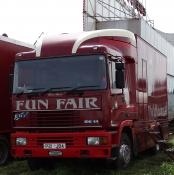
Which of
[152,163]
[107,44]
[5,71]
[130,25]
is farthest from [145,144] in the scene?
[130,25]

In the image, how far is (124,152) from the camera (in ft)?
35.2

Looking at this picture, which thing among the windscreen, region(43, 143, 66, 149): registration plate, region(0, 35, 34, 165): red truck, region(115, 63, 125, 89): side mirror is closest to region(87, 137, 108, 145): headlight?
region(43, 143, 66, 149): registration plate

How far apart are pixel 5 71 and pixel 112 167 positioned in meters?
3.82

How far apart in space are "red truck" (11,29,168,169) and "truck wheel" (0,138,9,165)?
1490 mm

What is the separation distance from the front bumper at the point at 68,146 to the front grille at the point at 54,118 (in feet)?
0.66

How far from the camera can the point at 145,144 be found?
1256 centimetres

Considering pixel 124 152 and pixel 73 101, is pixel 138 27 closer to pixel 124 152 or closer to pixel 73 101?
pixel 124 152

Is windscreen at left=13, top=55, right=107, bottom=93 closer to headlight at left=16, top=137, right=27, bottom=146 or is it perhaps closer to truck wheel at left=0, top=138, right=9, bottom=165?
headlight at left=16, top=137, right=27, bottom=146

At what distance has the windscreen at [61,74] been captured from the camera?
9.92m

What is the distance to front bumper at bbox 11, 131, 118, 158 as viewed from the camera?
9758 mm

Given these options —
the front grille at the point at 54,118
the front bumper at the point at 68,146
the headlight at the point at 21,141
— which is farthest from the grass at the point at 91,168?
the front grille at the point at 54,118

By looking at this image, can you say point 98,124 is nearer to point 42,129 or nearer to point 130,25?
point 42,129

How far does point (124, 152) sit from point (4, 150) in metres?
3.29

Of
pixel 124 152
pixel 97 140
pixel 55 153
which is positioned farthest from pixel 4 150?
pixel 97 140
